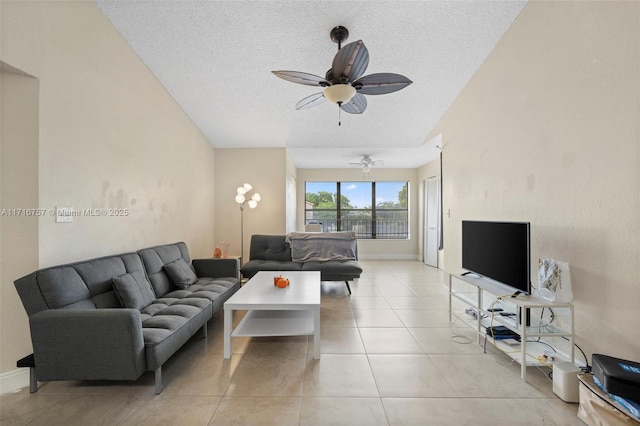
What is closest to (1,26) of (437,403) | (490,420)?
(437,403)

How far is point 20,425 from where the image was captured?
5.33 feet

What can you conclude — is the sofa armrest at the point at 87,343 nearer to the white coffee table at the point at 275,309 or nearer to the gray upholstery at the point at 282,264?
the white coffee table at the point at 275,309

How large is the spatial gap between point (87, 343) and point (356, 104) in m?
2.82

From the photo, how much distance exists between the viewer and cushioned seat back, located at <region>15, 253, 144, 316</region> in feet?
6.15

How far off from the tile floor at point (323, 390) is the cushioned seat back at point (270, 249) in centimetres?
195

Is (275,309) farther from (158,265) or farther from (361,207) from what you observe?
(361,207)

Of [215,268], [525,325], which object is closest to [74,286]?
[215,268]

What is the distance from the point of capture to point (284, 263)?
4504 mm

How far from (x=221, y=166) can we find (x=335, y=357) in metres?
4.42

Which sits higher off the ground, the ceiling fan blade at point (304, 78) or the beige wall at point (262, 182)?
the ceiling fan blade at point (304, 78)

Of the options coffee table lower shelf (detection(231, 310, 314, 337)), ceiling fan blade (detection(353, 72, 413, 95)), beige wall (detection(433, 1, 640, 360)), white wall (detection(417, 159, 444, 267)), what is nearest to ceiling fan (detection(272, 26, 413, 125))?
ceiling fan blade (detection(353, 72, 413, 95))

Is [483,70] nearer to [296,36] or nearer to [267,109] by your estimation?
[296,36]

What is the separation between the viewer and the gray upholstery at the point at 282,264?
4.18 meters

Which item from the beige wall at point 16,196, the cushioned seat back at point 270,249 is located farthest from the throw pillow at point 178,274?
the cushioned seat back at point 270,249
